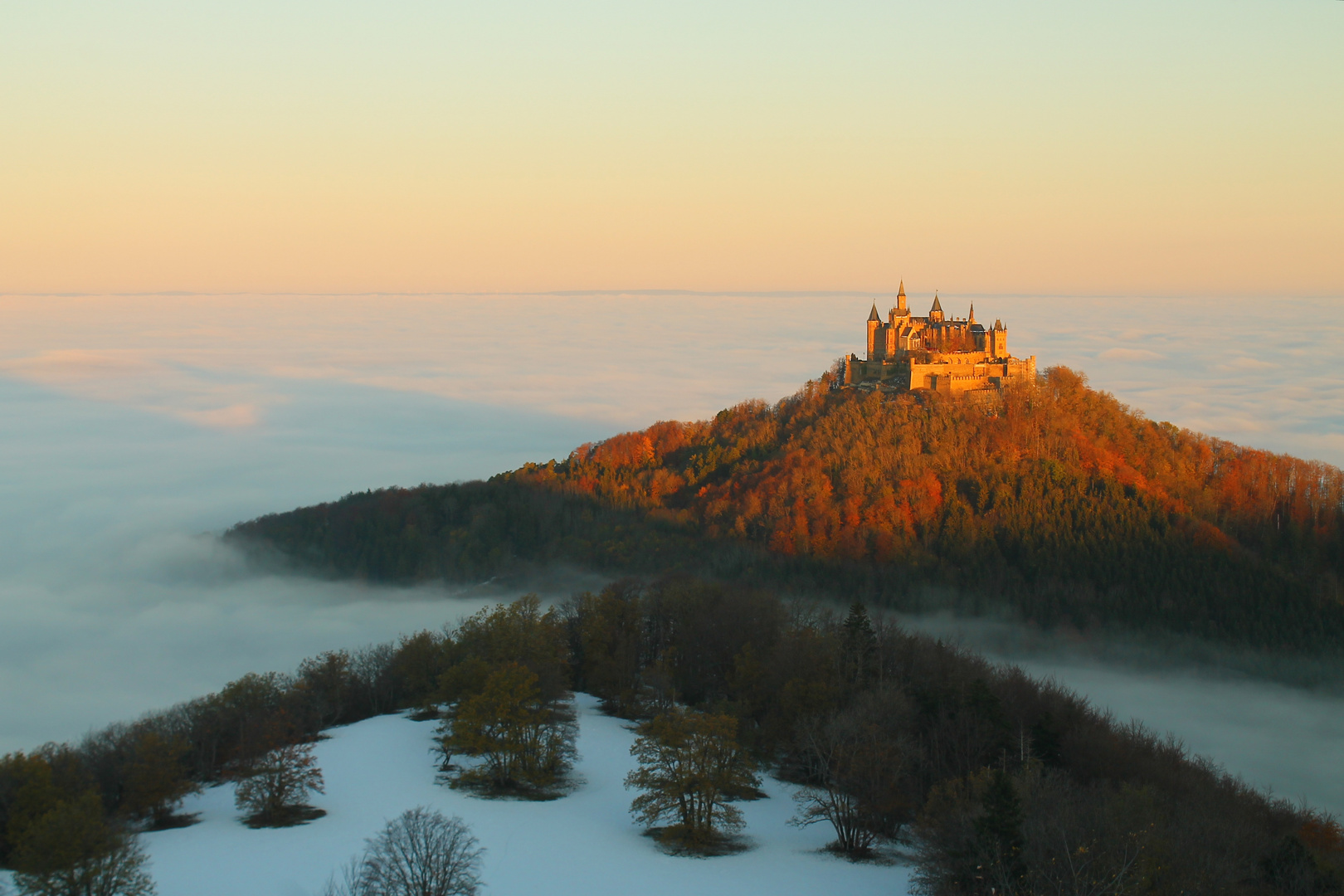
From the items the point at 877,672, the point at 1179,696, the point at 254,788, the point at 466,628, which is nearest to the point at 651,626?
the point at 466,628

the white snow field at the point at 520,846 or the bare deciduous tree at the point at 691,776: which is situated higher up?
the bare deciduous tree at the point at 691,776

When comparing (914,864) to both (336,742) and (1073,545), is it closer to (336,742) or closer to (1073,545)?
(336,742)

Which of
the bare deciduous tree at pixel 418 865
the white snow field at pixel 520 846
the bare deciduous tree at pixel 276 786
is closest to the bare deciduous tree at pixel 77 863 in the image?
the white snow field at pixel 520 846

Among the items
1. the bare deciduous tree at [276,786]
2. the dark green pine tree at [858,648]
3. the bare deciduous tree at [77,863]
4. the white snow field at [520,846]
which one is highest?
the dark green pine tree at [858,648]

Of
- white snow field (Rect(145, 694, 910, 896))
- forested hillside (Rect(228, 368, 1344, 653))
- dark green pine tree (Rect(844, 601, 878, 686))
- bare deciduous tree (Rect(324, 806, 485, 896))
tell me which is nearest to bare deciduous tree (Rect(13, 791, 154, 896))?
white snow field (Rect(145, 694, 910, 896))

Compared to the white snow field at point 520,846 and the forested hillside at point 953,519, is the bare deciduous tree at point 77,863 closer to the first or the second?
the white snow field at point 520,846

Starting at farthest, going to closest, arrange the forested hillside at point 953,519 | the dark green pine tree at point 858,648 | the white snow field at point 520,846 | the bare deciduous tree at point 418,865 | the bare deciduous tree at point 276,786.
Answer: the forested hillside at point 953,519, the dark green pine tree at point 858,648, the bare deciduous tree at point 276,786, the white snow field at point 520,846, the bare deciduous tree at point 418,865

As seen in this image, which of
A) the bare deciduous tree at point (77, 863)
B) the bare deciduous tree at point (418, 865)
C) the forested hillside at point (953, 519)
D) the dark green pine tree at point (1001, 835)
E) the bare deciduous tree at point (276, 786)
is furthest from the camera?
the forested hillside at point (953, 519)
